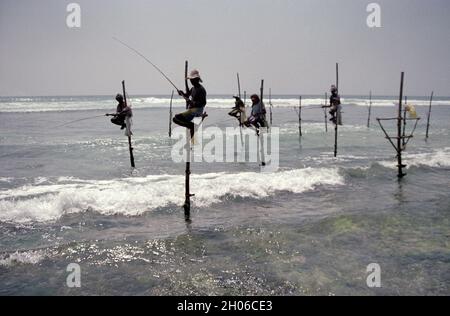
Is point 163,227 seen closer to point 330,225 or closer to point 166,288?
point 166,288

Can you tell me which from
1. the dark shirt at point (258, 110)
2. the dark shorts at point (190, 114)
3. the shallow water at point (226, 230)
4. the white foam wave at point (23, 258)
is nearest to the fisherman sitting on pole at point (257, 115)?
the dark shirt at point (258, 110)

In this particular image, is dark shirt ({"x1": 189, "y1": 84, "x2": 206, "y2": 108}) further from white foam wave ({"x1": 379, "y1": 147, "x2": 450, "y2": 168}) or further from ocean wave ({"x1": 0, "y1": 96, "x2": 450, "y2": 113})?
ocean wave ({"x1": 0, "y1": 96, "x2": 450, "y2": 113})

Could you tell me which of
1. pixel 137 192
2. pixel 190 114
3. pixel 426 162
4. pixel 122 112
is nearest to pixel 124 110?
pixel 122 112

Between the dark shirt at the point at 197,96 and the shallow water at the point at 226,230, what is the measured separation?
341 centimetres

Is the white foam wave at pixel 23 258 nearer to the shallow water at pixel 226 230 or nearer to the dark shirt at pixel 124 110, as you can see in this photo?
the shallow water at pixel 226 230

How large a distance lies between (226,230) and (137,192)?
4.21 metres

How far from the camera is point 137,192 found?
12172 mm

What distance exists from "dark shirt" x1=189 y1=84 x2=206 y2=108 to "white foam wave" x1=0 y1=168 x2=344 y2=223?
4.02 m

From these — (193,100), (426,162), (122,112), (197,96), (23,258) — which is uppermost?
(197,96)

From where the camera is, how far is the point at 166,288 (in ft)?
21.9

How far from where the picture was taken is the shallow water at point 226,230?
689 centimetres

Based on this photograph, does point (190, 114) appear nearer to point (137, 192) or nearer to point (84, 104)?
point (137, 192)

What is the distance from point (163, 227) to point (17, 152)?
16.2 metres

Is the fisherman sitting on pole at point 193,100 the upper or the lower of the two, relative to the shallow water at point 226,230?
upper
